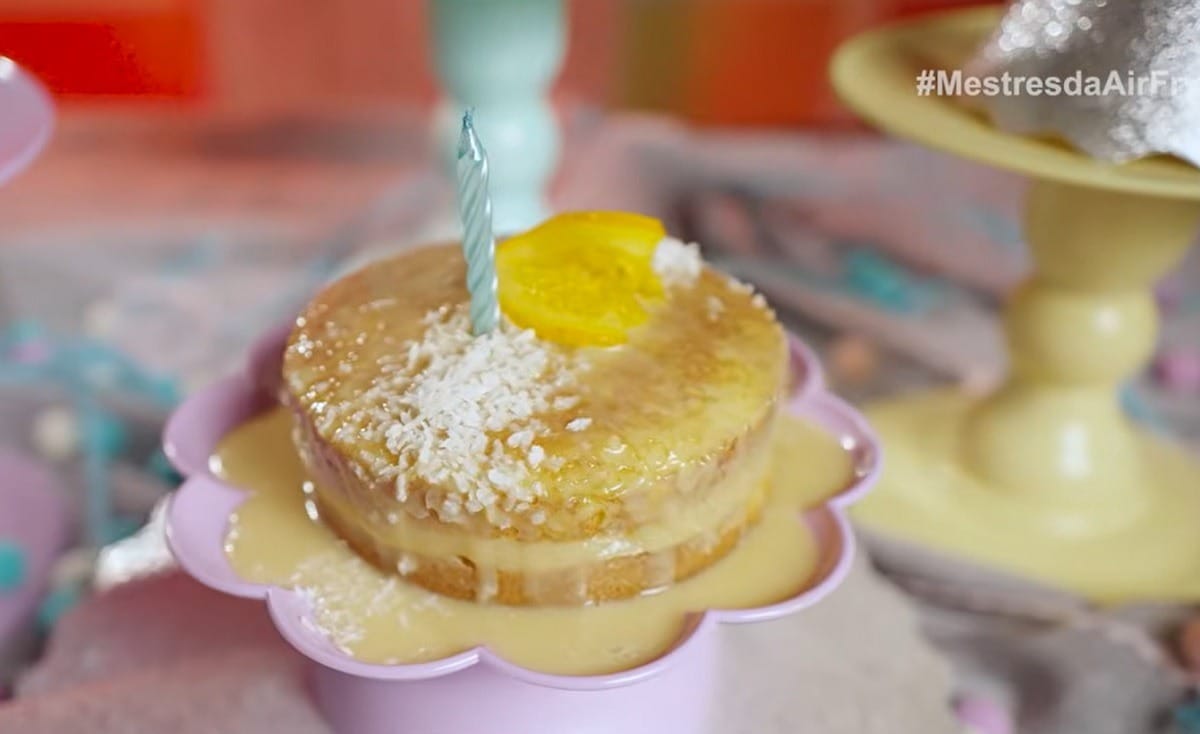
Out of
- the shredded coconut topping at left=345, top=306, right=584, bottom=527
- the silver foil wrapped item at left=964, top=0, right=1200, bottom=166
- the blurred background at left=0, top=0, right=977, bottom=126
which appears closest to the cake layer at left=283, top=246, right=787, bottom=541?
the shredded coconut topping at left=345, top=306, right=584, bottom=527

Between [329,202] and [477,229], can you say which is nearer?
[477,229]

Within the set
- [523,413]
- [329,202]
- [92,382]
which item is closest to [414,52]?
[329,202]

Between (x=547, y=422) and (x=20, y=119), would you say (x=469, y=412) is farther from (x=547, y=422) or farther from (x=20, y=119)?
(x=20, y=119)

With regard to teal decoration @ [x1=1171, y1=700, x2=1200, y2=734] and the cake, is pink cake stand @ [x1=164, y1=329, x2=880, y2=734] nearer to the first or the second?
the cake

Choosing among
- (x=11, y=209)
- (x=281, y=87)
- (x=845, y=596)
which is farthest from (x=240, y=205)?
(x=845, y=596)

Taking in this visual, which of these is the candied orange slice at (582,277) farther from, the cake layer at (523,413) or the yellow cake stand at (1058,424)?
the yellow cake stand at (1058,424)

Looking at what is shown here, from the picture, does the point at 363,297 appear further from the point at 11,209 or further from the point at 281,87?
the point at 281,87
